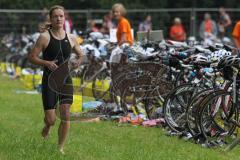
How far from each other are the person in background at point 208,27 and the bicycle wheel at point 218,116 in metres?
12.8

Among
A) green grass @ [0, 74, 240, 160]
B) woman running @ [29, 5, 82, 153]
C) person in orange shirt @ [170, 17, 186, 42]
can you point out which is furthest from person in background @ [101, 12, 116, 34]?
woman running @ [29, 5, 82, 153]

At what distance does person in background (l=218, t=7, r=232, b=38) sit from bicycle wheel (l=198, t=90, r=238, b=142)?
1339 cm

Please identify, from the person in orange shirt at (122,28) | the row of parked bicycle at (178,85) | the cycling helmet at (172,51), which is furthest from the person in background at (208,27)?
the cycling helmet at (172,51)

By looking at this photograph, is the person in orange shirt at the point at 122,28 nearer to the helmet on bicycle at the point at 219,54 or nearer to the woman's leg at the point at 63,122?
the helmet on bicycle at the point at 219,54

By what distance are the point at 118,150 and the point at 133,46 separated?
406cm

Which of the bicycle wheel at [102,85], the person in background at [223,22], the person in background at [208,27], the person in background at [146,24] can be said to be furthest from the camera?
the person in background at [146,24]

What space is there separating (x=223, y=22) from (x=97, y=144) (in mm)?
14085

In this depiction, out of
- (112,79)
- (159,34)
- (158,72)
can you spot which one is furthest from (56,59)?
(159,34)

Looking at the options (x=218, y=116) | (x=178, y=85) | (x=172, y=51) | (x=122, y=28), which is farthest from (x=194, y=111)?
(x=122, y=28)

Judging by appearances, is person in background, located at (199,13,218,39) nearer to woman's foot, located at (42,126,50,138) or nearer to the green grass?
the green grass

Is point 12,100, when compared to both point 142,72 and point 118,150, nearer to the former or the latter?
point 142,72

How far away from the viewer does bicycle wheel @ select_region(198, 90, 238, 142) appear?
9133 millimetres

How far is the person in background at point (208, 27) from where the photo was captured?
22438mm

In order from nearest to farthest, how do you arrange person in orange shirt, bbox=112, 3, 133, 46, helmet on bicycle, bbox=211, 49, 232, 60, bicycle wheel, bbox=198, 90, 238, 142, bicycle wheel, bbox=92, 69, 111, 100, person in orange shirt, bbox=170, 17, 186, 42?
bicycle wheel, bbox=198, 90, 238, 142 < helmet on bicycle, bbox=211, 49, 232, 60 < bicycle wheel, bbox=92, 69, 111, 100 < person in orange shirt, bbox=112, 3, 133, 46 < person in orange shirt, bbox=170, 17, 186, 42
